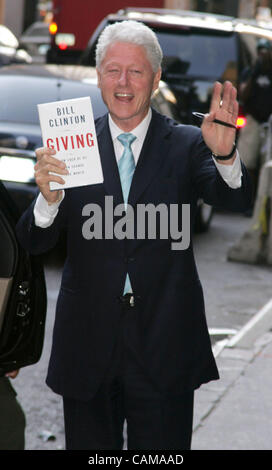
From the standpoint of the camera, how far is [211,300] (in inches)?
315

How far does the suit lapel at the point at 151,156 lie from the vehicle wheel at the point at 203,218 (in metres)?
7.43

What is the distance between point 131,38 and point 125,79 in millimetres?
128

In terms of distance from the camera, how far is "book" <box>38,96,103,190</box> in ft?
9.80

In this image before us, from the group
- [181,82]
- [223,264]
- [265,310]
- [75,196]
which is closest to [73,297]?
[75,196]

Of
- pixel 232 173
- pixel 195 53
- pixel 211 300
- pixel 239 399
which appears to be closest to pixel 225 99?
pixel 232 173

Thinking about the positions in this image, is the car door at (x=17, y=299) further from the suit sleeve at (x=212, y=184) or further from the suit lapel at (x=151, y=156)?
the suit sleeve at (x=212, y=184)

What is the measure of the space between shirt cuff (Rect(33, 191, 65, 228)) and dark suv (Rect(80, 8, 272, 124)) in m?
8.37

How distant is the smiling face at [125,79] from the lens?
122 inches

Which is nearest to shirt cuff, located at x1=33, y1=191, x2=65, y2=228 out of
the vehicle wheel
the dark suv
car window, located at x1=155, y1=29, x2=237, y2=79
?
the vehicle wheel

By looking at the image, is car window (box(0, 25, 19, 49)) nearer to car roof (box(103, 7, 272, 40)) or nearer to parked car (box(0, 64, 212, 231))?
car roof (box(103, 7, 272, 40))

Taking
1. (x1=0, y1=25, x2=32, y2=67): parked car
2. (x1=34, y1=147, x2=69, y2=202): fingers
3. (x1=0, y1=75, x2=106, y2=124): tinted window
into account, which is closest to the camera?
(x1=34, y1=147, x2=69, y2=202): fingers

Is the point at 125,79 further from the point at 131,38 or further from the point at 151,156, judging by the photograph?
the point at 151,156

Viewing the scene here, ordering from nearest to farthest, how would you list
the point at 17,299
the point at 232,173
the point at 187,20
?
the point at 232,173 → the point at 17,299 → the point at 187,20

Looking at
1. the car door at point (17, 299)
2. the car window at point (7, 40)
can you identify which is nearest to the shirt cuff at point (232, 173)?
the car door at point (17, 299)
